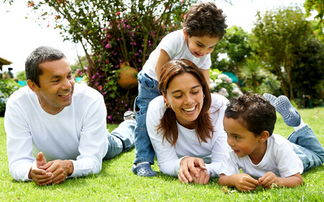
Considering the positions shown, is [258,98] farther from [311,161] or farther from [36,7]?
[36,7]

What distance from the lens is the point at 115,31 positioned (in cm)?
976

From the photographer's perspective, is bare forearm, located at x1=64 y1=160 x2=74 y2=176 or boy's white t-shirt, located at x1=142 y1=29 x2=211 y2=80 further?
boy's white t-shirt, located at x1=142 y1=29 x2=211 y2=80

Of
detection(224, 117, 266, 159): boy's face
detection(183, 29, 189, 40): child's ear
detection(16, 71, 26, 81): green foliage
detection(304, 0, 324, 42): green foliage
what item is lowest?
detection(16, 71, 26, 81): green foliage

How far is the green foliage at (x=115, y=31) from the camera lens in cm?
955

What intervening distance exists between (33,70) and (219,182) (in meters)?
2.00

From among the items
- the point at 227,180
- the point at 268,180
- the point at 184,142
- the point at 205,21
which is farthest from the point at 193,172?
the point at 205,21

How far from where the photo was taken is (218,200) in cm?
284

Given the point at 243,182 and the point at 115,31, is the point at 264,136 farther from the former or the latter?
the point at 115,31

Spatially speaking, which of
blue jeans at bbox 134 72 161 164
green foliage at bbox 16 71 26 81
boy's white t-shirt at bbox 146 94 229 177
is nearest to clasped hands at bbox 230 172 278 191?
boy's white t-shirt at bbox 146 94 229 177

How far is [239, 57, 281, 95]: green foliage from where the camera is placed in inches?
993

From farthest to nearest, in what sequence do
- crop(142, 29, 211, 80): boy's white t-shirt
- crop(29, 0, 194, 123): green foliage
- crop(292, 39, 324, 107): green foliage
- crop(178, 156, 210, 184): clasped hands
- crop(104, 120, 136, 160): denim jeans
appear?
1. crop(292, 39, 324, 107): green foliage
2. crop(29, 0, 194, 123): green foliage
3. crop(104, 120, 136, 160): denim jeans
4. crop(142, 29, 211, 80): boy's white t-shirt
5. crop(178, 156, 210, 184): clasped hands

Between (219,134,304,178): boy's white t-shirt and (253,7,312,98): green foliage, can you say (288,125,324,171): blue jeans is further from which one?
(253,7,312,98): green foliage

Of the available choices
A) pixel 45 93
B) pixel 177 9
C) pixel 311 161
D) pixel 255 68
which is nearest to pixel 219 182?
pixel 311 161

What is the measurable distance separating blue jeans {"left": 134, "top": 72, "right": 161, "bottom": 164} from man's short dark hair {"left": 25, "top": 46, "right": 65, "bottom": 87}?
111 centimetres
